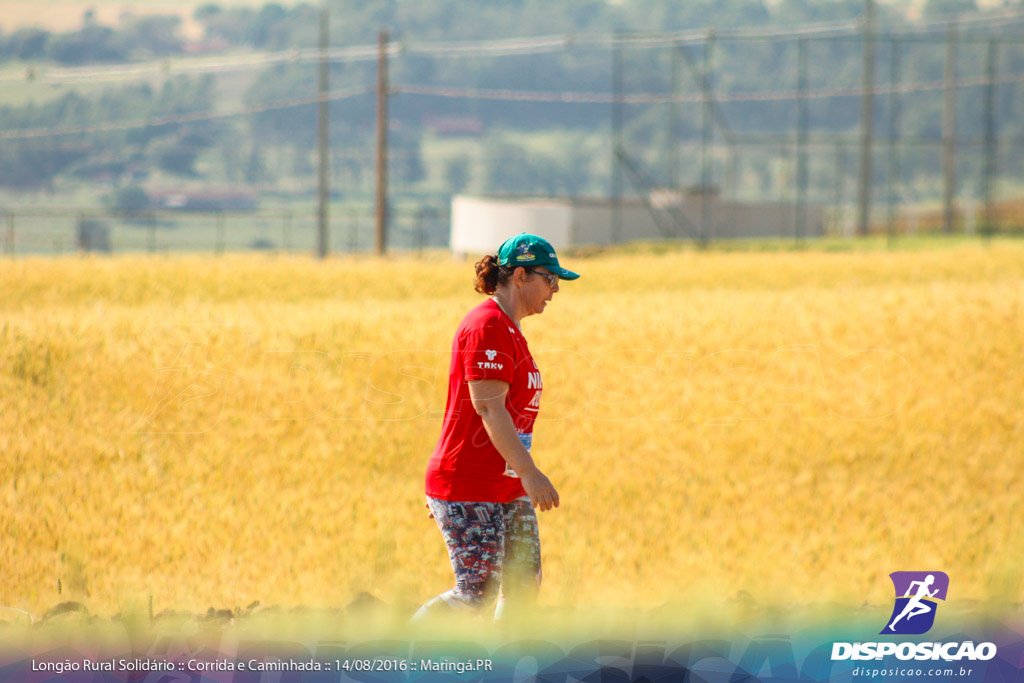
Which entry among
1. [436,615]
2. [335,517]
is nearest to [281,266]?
[335,517]

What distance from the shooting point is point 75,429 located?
36.0 ft

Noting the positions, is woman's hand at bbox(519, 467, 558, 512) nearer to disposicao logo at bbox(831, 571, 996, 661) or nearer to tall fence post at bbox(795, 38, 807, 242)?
disposicao logo at bbox(831, 571, 996, 661)

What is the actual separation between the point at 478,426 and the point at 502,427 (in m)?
0.22

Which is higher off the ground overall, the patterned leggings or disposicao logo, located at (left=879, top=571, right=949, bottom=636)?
the patterned leggings

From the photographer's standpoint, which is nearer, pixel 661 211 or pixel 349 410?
pixel 349 410

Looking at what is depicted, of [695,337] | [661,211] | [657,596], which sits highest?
[661,211]

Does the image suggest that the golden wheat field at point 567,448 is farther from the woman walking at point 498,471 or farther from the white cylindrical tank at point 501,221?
the white cylindrical tank at point 501,221

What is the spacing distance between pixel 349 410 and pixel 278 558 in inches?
144

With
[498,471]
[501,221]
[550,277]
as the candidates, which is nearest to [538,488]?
[498,471]

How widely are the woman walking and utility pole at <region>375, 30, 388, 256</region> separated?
29303 millimetres

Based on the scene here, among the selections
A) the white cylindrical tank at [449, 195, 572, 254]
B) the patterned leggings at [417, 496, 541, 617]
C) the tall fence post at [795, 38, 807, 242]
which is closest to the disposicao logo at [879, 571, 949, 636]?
the patterned leggings at [417, 496, 541, 617]

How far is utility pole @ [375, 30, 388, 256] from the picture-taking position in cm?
3453

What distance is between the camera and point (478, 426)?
5.23m

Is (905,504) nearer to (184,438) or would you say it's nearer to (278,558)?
(278,558)
